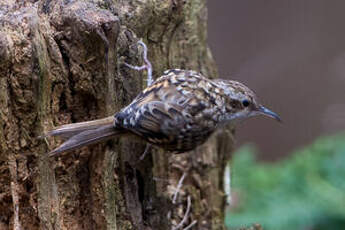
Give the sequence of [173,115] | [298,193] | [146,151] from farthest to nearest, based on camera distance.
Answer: [298,193] < [146,151] < [173,115]

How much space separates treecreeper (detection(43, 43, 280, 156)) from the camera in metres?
2.81

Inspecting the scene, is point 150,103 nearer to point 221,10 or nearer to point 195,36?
point 195,36

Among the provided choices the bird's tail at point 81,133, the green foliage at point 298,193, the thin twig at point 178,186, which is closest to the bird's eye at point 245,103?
the thin twig at point 178,186

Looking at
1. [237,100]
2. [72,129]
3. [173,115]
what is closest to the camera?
[72,129]

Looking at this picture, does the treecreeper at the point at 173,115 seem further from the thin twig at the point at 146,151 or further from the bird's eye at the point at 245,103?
the thin twig at the point at 146,151

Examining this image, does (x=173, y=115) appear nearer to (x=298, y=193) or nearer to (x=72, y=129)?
(x=72, y=129)

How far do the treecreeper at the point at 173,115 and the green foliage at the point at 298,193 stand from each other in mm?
1694

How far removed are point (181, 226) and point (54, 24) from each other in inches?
60.2

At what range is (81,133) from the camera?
2.78 m

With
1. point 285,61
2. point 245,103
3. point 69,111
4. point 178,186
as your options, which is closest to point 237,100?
point 245,103

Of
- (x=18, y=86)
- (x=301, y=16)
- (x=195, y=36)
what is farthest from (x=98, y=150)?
(x=301, y=16)

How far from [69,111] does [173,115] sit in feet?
1.65

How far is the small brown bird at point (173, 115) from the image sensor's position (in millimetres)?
2814

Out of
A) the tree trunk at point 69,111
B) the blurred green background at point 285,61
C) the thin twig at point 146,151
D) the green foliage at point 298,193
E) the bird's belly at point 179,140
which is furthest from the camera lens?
the blurred green background at point 285,61
